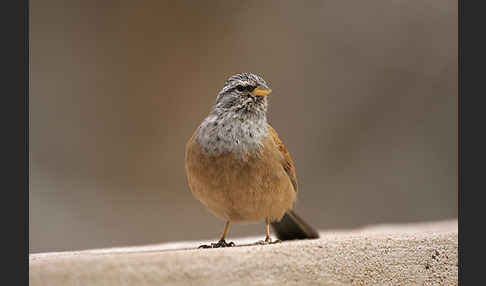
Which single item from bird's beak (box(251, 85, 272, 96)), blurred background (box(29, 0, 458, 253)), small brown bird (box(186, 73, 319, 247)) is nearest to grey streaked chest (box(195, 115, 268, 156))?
small brown bird (box(186, 73, 319, 247))

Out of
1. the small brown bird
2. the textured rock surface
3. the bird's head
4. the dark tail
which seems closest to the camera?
the textured rock surface

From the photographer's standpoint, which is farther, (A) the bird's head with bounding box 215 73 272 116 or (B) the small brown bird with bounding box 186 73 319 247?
(A) the bird's head with bounding box 215 73 272 116

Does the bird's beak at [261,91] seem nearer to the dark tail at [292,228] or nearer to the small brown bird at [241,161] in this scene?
the small brown bird at [241,161]

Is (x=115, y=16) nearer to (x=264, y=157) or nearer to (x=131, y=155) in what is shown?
(x=131, y=155)

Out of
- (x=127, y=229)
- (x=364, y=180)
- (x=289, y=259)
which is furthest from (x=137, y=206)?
(x=289, y=259)

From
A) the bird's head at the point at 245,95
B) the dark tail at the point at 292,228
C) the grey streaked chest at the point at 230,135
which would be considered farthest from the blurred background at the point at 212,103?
the grey streaked chest at the point at 230,135

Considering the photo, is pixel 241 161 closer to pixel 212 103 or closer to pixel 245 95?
pixel 245 95

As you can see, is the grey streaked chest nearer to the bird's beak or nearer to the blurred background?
the bird's beak
